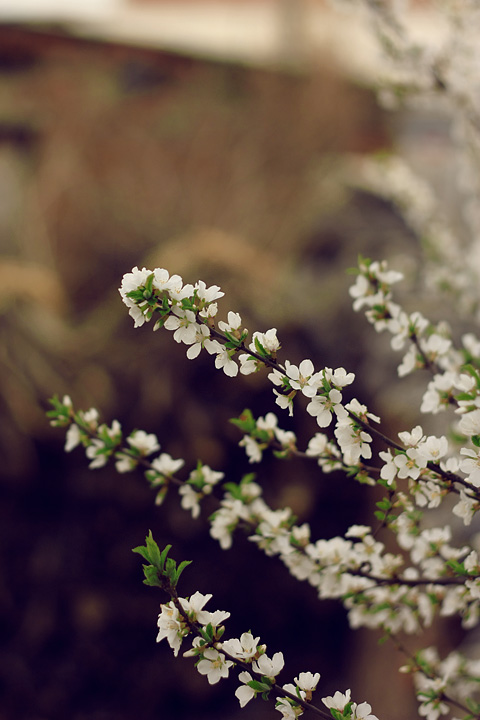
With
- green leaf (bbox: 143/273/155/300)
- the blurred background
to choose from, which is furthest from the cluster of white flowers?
the blurred background

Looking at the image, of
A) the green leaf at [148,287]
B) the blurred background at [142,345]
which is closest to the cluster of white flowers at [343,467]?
the green leaf at [148,287]

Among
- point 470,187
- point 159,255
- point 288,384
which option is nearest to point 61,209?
point 159,255

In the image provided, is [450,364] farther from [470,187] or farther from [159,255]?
[159,255]

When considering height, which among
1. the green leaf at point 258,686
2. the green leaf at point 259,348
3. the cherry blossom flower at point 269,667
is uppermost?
the green leaf at point 259,348

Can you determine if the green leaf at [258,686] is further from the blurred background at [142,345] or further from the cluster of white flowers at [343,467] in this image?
the blurred background at [142,345]

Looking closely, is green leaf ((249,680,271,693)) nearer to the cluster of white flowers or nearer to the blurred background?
the cluster of white flowers

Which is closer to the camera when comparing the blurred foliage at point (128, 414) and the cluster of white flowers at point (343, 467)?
the cluster of white flowers at point (343, 467)

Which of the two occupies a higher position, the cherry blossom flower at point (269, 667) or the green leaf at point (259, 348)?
the green leaf at point (259, 348)

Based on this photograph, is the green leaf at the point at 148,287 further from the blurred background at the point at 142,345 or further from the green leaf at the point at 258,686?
the blurred background at the point at 142,345
